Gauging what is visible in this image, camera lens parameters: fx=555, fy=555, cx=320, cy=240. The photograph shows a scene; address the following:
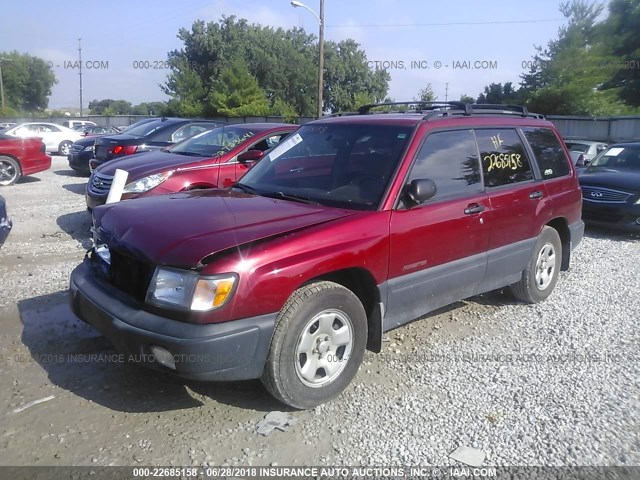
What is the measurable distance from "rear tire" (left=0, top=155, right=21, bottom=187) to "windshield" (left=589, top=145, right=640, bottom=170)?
11761 mm

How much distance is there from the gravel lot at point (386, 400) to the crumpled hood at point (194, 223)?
0.96 meters

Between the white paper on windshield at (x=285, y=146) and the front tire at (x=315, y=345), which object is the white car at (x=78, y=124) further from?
the front tire at (x=315, y=345)

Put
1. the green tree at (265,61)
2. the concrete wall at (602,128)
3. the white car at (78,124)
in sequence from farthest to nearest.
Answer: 1. the green tree at (265,61)
2. the white car at (78,124)
3. the concrete wall at (602,128)

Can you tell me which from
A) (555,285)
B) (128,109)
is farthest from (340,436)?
(128,109)

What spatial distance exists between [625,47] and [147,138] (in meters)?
27.9

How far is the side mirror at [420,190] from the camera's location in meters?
3.69

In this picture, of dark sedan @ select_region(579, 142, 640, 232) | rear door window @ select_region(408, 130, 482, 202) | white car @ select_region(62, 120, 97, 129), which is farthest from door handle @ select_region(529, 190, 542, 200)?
white car @ select_region(62, 120, 97, 129)

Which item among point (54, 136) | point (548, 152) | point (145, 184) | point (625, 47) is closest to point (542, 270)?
point (548, 152)

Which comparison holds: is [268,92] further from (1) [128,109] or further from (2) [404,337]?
(2) [404,337]

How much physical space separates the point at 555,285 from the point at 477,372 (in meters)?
2.43

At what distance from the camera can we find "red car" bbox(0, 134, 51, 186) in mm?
11945

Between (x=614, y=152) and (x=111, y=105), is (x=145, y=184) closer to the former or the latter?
(x=614, y=152)

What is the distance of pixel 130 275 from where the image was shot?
10.8 feet

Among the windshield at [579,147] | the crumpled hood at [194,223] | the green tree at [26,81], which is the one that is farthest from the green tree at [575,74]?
the green tree at [26,81]
